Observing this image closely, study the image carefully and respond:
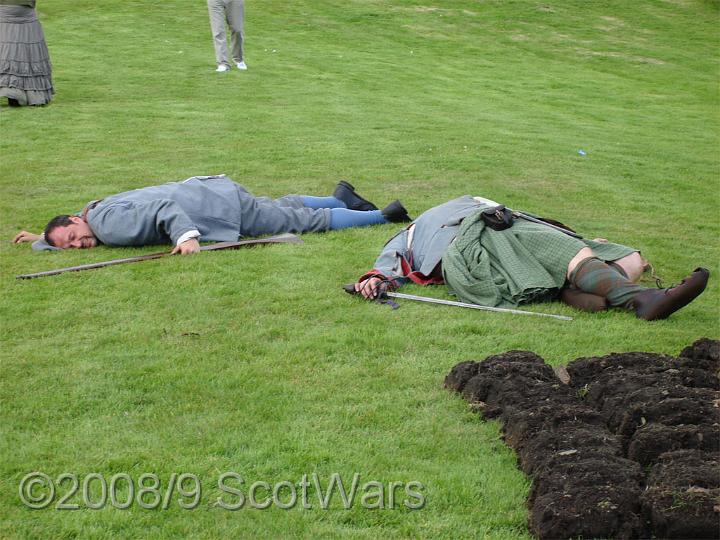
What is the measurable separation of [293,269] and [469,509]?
3.79 m

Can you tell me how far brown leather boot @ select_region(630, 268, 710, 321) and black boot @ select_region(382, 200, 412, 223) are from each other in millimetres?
3001

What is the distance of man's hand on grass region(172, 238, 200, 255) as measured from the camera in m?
7.57

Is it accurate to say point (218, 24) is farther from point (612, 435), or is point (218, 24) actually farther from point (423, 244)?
point (612, 435)

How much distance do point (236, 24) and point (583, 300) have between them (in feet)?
45.5

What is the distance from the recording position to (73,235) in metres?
7.91

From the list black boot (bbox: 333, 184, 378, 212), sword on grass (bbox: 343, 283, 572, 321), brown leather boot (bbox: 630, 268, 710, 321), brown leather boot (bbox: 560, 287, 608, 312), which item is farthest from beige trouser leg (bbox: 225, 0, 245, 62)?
brown leather boot (bbox: 630, 268, 710, 321)

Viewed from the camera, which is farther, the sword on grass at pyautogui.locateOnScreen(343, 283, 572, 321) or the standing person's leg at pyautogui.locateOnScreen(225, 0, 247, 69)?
the standing person's leg at pyautogui.locateOnScreen(225, 0, 247, 69)

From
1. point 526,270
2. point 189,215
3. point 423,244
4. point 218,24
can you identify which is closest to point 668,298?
point 526,270

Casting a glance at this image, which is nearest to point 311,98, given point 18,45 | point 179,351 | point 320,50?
point 18,45

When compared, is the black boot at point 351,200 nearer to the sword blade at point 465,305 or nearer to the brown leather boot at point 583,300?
the sword blade at point 465,305

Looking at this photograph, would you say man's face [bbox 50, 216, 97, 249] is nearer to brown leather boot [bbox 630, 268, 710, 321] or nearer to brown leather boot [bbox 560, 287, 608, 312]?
brown leather boot [bbox 560, 287, 608, 312]

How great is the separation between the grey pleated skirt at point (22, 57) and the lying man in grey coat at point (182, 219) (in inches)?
283

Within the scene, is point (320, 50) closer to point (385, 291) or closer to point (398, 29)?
point (398, 29)

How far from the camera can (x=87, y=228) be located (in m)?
7.95
